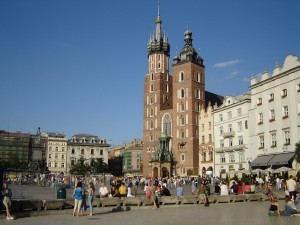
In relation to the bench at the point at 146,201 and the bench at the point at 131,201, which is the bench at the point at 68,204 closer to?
the bench at the point at 131,201

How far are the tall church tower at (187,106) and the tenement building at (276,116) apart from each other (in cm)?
2458

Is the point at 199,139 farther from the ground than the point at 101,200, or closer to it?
farther from the ground

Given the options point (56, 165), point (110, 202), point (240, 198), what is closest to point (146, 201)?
point (110, 202)

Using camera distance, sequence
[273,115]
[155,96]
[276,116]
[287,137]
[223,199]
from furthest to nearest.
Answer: [155,96] < [273,115] < [276,116] < [287,137] < [223,199]

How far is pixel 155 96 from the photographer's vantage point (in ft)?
288

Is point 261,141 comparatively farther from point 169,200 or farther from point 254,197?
point 169,200

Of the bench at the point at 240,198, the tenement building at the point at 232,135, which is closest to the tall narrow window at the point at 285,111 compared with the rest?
the tenement building at the point at 232,135

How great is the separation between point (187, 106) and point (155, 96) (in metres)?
11.6

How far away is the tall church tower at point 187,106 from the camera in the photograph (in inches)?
2982

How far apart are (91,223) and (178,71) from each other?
2737 inches

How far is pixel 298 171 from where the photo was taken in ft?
131

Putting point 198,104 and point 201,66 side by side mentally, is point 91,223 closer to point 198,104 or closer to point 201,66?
point 198,104

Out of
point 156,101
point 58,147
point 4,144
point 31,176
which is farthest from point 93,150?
point 31,176

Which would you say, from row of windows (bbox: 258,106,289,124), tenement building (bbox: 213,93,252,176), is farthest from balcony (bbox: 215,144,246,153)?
row of windows (bbox: 258,106,289,124)
